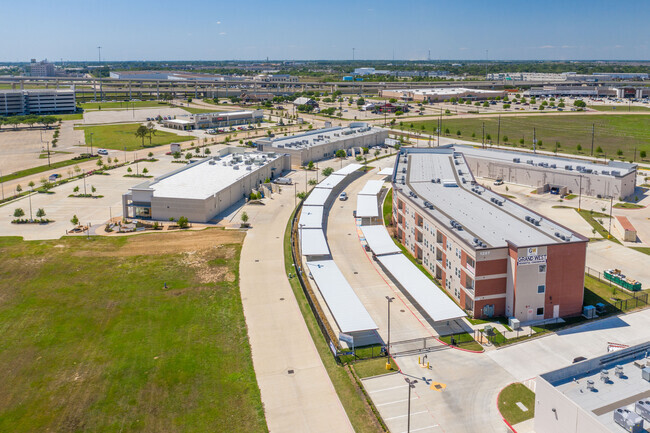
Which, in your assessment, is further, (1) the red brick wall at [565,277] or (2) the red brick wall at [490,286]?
(2) the red brick wall at [490,286]

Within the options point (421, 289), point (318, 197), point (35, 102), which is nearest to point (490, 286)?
point (421, 289)

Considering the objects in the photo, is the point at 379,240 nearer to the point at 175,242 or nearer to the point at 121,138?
the point at 175,242

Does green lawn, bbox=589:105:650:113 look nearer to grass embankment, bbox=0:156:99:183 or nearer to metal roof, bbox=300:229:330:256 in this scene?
metal roof, bbox=300:229:330:256

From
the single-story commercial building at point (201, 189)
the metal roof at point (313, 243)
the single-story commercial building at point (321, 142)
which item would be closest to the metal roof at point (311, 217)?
the metal roof at point (313, 243)

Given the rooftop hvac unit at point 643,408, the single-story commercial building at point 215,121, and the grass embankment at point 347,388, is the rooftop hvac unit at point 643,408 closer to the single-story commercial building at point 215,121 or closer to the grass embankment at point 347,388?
the grass embankment at point 347,388

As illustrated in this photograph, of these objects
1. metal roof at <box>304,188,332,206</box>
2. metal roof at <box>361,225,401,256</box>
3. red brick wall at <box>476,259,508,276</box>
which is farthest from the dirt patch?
red brick wall at <box>476,259,508,276</box>
